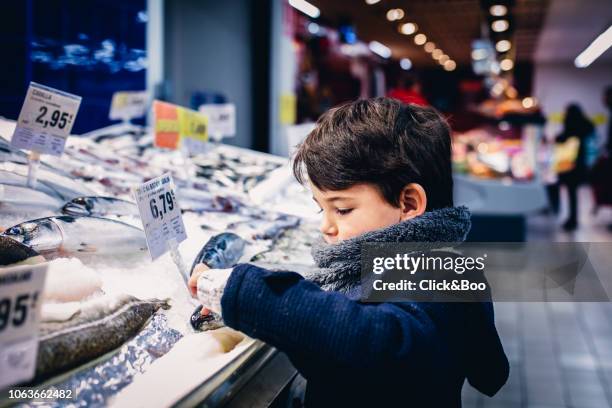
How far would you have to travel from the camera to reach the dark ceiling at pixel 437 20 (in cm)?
831

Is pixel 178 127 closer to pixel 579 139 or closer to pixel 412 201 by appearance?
pixel 412 201

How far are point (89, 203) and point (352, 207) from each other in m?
0.80

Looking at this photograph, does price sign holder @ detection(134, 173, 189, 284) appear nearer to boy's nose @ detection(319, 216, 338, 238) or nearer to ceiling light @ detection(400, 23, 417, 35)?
boy's nose @ detection(319, 216, 338, 238)

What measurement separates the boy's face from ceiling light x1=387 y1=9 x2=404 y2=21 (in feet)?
28.1

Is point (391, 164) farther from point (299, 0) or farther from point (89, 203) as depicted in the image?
point (299, 0)

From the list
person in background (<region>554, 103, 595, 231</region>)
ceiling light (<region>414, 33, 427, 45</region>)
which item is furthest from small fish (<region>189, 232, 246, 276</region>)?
ceiling light (<region>414, 33, 427, 45</region>)

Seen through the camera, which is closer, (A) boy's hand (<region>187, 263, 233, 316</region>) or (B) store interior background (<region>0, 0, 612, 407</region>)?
(A) boy's hand (<region>187, 263, 233, 316</region>)

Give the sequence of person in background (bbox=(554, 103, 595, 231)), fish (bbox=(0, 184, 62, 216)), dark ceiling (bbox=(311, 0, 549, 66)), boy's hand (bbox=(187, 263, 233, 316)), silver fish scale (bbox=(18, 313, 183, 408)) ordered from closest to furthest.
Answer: silver fish scale (bbox=(18, 313, 183, 408)) < boy's hand (bbox=(187, 263, 233, 316)) < fish (bbox=(0, 184, 62, 216)) < dark ceiling (bbox=(311, 0, 549, 66)) < person in background (bbox=(554, 103, 595, 231))

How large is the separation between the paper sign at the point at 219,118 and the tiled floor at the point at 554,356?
1982 millimetres

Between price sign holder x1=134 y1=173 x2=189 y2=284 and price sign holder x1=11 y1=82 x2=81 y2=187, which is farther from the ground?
price sign holder x1=11 y1=82 x2=81 y2=187

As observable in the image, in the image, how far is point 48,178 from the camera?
5.33ft

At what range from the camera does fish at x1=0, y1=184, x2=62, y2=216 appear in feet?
4.58

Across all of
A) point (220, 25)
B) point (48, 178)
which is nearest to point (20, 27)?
point (48, 178)

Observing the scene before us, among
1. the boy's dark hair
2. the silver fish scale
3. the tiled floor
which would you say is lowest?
the tiled floor
